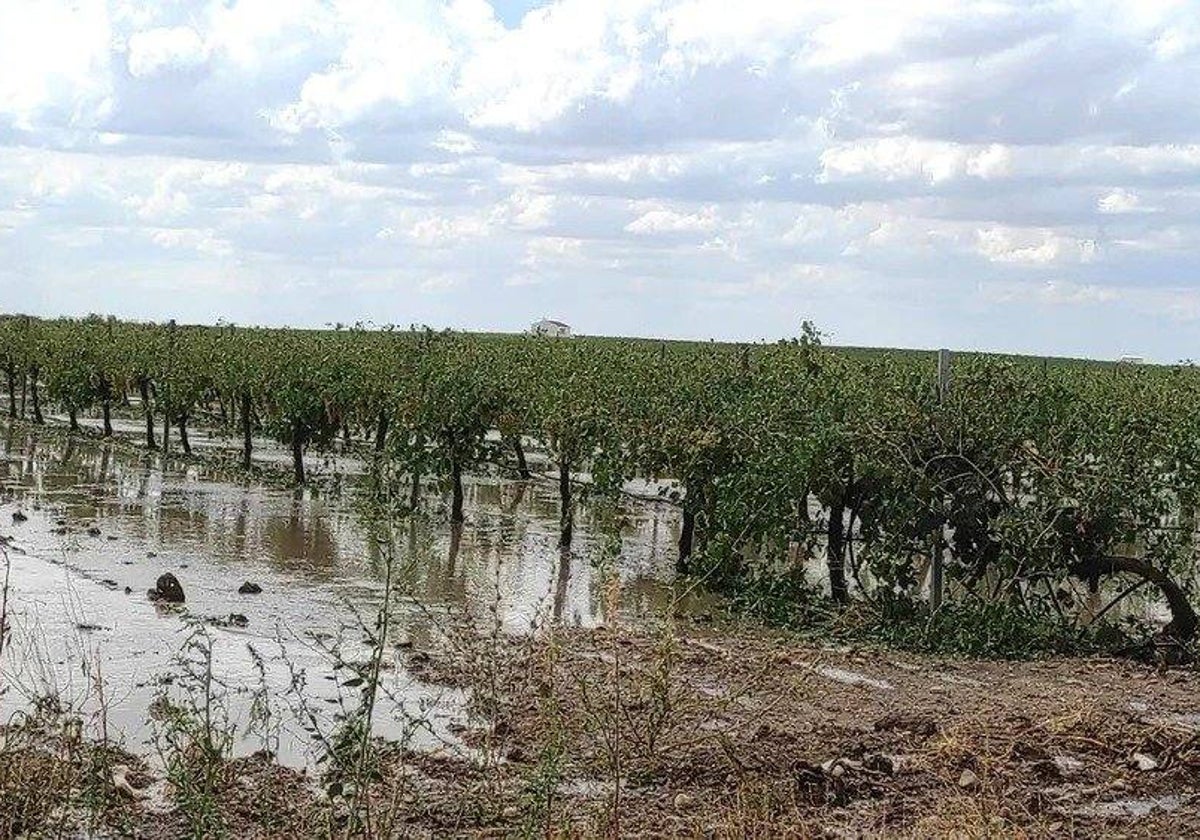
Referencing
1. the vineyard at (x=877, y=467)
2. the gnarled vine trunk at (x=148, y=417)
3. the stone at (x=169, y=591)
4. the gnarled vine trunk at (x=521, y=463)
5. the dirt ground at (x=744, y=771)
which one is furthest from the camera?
the gnarled vine trunk at (x=148, y=417)

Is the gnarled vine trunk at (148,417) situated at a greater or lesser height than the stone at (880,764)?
greater

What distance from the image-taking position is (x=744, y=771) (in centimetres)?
786

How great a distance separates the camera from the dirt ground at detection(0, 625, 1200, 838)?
23.0 ft

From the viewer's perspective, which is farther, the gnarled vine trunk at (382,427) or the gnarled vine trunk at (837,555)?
the gnarled vine trunk at (382,427)

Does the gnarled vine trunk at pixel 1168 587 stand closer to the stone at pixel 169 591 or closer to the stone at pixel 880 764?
the stone at pixel 880 764

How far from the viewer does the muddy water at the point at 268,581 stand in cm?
959

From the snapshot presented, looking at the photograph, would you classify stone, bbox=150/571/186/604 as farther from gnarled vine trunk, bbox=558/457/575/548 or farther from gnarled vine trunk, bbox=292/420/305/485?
gnarled vine trunk, bbox=292/420/305/485

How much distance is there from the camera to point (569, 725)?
350 inches

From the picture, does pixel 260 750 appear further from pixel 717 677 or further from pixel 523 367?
pixel 523 367

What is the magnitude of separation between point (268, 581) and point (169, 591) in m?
1.60

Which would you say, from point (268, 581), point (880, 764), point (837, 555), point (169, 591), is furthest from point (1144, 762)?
point (268, 581)

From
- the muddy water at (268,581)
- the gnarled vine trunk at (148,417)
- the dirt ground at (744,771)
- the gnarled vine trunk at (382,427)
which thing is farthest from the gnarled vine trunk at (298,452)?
the dirt ground at (744,771)

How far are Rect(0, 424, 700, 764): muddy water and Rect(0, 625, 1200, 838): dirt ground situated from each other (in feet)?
1.39

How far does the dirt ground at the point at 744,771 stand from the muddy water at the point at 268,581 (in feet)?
1.39
